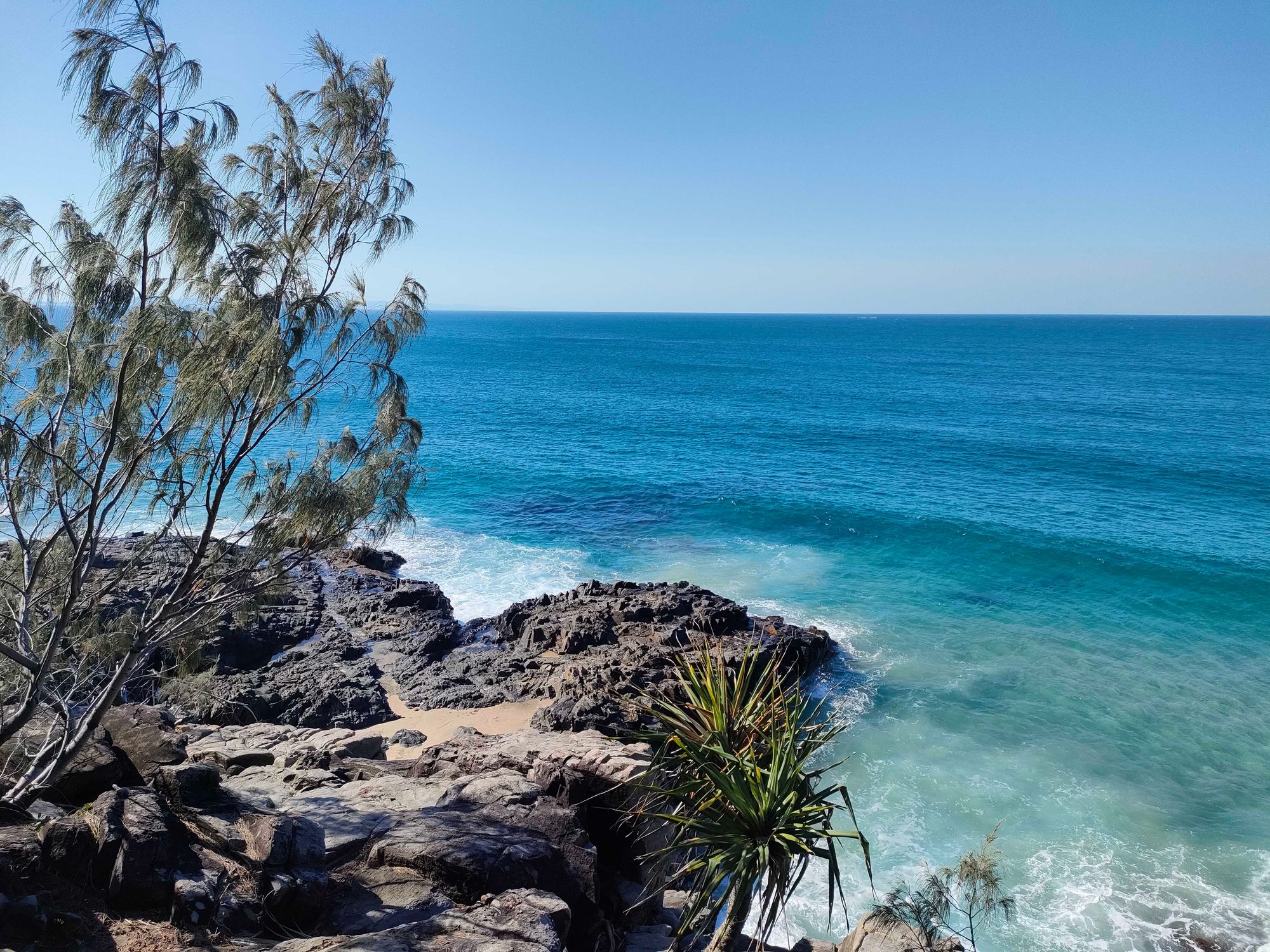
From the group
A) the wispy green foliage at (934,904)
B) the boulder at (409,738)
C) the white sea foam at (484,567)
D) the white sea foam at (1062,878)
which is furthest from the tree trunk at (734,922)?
the white sea foam at (484,567)

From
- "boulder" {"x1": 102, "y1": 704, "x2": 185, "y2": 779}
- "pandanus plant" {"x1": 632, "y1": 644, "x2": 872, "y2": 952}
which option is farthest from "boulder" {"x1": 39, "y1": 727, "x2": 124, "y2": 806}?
"pandanus plant" {"x1": 632, "y1": 644, "x2": 872, "y2": 952}

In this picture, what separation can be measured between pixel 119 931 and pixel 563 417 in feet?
202

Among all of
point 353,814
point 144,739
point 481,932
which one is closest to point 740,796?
point 481,932

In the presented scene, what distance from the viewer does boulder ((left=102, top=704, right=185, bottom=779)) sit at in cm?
1222

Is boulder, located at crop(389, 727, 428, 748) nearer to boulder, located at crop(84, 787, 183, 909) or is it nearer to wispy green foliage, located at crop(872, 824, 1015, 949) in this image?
boulder, located at crop(84, 787, 183, 909)

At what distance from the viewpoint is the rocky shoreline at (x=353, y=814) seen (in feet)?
29.9

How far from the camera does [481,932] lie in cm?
912

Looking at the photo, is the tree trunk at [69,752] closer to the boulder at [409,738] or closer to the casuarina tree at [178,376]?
the casuarina tree at [178,376]

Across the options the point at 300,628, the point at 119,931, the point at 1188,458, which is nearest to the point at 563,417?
the point at 300,628

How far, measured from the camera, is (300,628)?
87.1ft

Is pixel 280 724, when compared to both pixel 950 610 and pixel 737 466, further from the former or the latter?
pixel 737 466

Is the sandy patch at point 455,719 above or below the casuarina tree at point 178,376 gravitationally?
below

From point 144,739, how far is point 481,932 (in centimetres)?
747

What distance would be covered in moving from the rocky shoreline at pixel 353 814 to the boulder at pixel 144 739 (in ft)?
0.15
